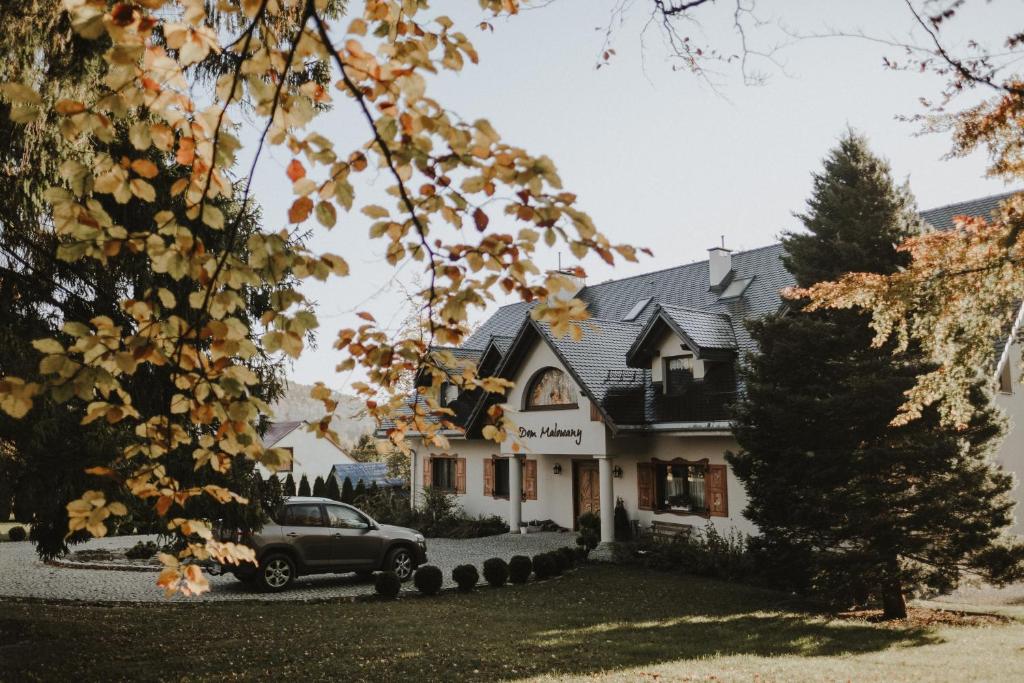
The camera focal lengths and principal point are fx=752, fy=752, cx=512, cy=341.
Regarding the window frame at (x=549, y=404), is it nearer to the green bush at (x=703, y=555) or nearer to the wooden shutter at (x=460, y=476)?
the green bush at (x=703, y=555)

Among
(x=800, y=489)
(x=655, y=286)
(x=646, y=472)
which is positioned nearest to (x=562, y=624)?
(x=800, y=489)

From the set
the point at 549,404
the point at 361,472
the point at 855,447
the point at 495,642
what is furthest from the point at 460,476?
the point at 361,472

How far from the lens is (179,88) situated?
2.61 meters

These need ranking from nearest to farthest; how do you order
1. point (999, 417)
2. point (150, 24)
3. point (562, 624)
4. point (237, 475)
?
point (150, 24)
point (237, 475)
point (562, 624)
point (999, 417)

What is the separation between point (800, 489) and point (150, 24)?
12.7m

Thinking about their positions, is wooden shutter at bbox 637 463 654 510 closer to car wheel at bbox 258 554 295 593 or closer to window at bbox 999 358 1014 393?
window at bbox 999 358 1014 393

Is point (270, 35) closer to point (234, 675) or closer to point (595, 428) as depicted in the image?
point (234, 675)

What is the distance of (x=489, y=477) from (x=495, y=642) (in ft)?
52.5

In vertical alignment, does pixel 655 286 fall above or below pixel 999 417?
above

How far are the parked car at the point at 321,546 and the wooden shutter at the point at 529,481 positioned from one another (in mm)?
8418

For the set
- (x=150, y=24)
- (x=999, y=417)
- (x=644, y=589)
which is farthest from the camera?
(x=644, y=589)

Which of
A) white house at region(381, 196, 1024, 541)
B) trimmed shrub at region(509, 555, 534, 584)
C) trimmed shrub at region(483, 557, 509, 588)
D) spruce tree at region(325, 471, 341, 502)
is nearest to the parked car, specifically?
trimmed shrub at region(483, 557, 509, 588)

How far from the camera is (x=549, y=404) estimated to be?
21.5m

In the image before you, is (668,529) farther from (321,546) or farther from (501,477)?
(321,546)
